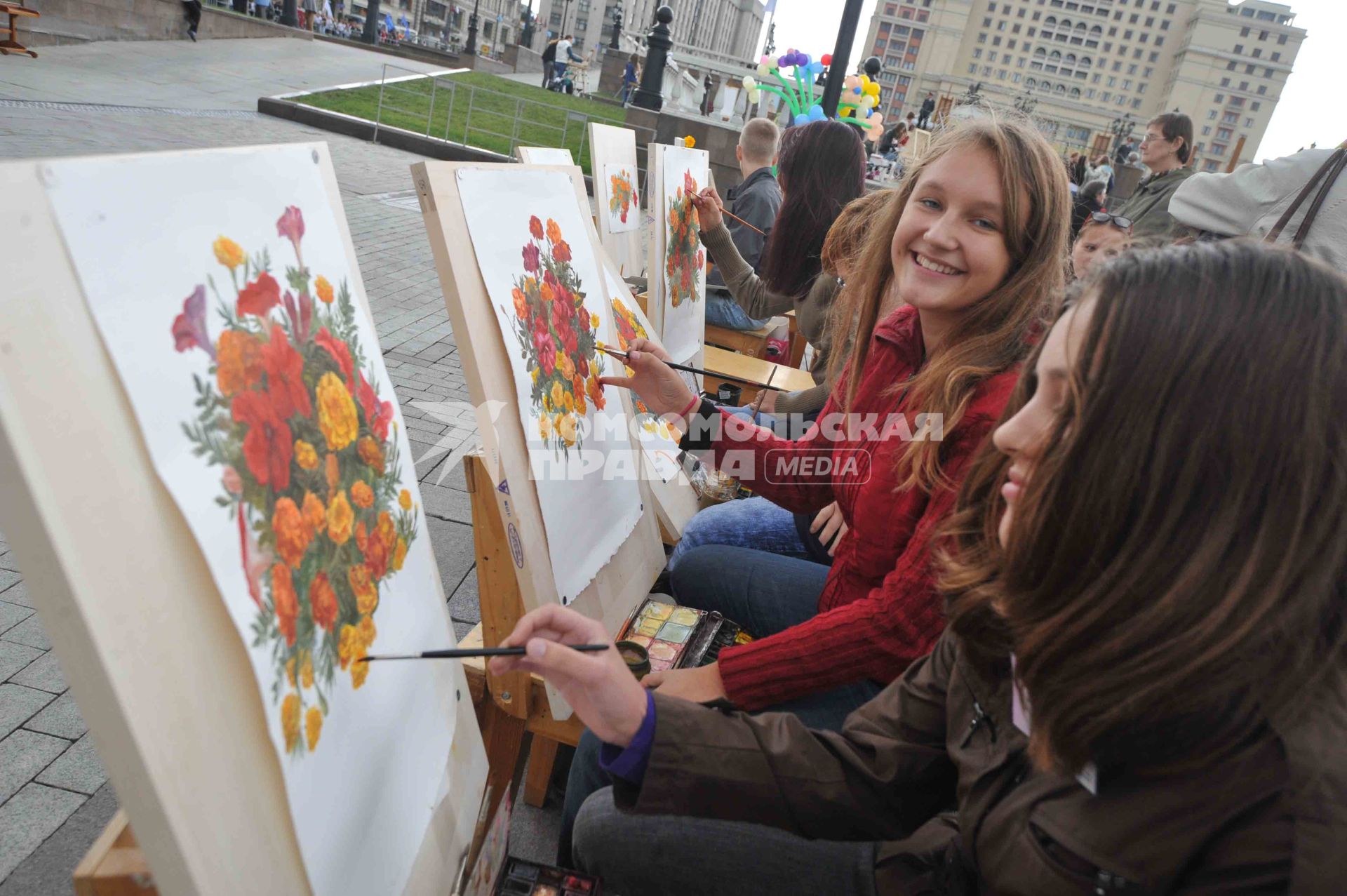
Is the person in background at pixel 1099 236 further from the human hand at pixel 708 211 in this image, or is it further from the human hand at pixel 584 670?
the human hand at pixel 584 670

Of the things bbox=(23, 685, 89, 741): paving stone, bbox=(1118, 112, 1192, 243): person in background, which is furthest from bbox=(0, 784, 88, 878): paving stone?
bbox=(1118, 112, 1192, 243): person in background

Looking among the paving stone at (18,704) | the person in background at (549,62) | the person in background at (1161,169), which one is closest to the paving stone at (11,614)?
the paving stone at (18,704)

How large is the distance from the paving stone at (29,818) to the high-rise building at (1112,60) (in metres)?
78.5

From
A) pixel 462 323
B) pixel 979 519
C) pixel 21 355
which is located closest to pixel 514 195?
pixel 462 323

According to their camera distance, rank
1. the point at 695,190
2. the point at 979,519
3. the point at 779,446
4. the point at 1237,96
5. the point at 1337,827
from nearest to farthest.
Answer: the point at 1337,827
the point at 979,519
the point at 779,446
the point at 695,190
the point at 1237,96

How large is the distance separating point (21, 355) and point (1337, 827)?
3.34ft

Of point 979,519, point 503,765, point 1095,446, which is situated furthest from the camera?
point 503,765

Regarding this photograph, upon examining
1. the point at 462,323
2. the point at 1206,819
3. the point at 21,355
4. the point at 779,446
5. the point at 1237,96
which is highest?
the point at 1237,96

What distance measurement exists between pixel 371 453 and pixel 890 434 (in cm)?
98

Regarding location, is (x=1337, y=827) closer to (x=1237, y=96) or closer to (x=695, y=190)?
(x=695, y=190)

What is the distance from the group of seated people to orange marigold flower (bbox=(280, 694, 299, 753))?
263 millimetres

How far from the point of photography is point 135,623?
63 cm

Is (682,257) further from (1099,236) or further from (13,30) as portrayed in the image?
(13,30)

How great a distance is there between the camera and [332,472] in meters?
0.92
